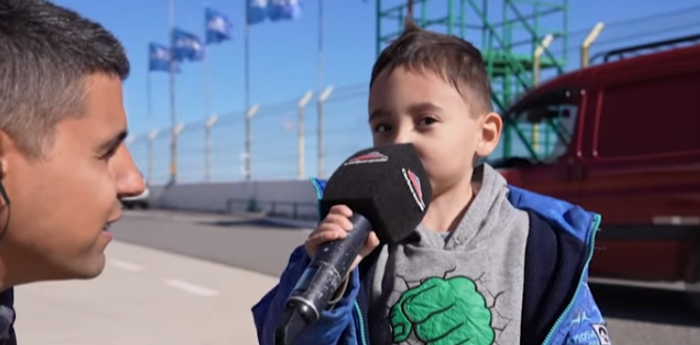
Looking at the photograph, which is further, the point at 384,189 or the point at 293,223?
the point at 293,223

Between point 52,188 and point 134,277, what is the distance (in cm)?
733

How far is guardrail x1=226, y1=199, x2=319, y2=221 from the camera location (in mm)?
19984

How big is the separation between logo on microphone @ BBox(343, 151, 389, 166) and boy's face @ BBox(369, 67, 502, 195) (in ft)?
0.52

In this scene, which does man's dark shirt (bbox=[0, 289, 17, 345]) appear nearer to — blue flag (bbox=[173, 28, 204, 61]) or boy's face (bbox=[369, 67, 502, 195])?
boy's face (bbox=[369, 67, 502, 195])

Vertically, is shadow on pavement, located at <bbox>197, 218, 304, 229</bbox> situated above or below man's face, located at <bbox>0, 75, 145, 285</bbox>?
below

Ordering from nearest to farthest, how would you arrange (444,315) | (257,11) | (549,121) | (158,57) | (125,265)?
(444,315)
(549,121)
(125,265)
(257,11)
(158,57)

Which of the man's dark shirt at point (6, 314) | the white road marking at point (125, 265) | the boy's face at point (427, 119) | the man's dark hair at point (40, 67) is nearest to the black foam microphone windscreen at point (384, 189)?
the boy's face at point (427, 119)

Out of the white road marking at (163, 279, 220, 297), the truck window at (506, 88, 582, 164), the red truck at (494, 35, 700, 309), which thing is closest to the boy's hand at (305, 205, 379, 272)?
the red truck at (494, 35, 700, 309)

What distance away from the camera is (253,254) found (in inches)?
410

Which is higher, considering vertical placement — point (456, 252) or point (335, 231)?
point (335, 231)

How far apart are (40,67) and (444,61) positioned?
37.8 inches

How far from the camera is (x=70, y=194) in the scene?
1220 mm

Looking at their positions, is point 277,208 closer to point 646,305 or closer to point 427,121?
point 646,305

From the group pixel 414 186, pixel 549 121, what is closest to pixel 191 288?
pixel 549 121
